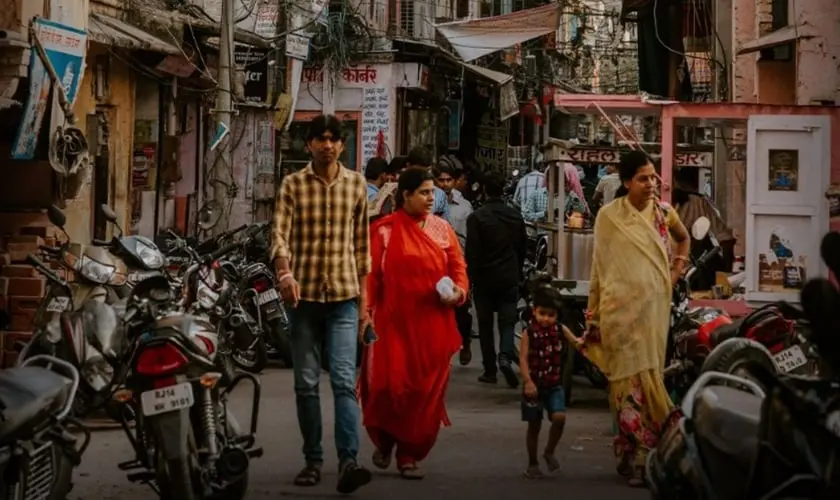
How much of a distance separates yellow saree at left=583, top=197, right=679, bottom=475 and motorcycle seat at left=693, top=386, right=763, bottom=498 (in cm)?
313

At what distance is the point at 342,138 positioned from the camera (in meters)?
8.81

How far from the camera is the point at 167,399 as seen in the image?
704 cm

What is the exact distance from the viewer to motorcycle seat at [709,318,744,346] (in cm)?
929

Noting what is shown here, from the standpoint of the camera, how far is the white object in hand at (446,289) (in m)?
9.30

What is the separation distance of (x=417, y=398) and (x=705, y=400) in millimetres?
3812

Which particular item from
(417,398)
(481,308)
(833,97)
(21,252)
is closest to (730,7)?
(833,97)

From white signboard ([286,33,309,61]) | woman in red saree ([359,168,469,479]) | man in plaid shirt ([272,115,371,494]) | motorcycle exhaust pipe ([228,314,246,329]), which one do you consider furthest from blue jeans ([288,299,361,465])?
white signboard ([286,33,309,61])

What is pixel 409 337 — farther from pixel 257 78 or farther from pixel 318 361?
pixel 257 78

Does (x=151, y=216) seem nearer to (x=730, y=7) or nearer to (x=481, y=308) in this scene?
(x=481, y=308)

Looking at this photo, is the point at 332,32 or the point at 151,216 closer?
the point at 151,216

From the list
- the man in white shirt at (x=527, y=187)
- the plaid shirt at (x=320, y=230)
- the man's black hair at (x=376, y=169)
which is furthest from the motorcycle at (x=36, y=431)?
the man in white shirt at (x=527, y=187)

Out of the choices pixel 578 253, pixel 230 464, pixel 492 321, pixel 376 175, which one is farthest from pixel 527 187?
pixel 230 464

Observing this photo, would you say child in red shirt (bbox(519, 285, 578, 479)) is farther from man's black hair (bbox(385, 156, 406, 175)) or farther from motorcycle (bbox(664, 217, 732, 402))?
man's black hair (bbox(385, 156, 406, 175))

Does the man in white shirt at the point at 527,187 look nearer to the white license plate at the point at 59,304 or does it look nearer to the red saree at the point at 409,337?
the white license plate at the point at 59,304
